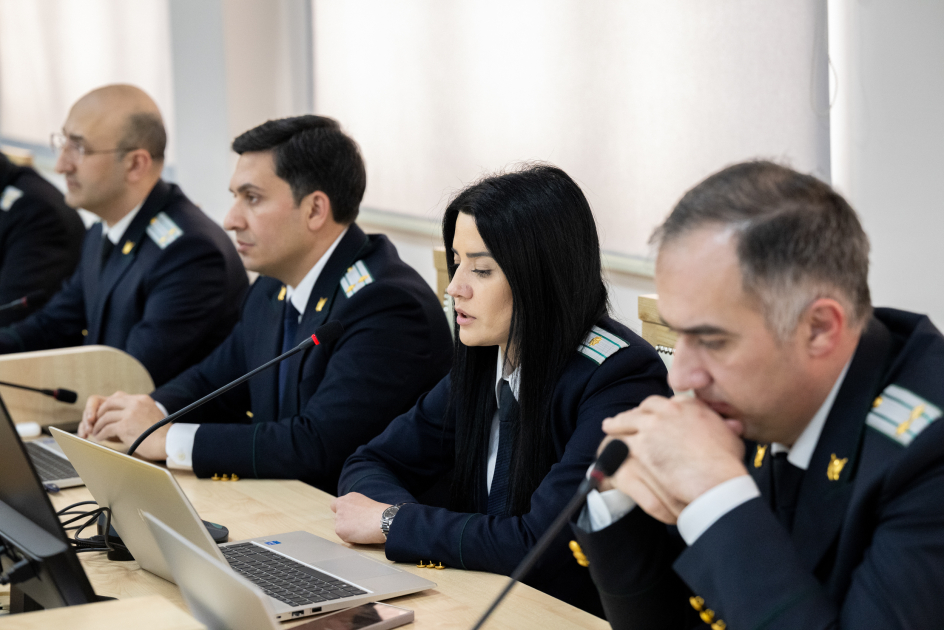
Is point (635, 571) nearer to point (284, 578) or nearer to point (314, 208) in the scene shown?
point (284, 578)

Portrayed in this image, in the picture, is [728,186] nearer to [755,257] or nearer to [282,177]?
[755,257]

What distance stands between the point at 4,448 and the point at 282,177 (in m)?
1.32

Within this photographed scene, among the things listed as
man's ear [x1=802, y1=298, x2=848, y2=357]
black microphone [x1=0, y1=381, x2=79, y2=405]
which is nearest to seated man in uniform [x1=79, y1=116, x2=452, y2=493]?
black microphone [x1=0, y1=381, x2=79, y2=405]

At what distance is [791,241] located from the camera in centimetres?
97

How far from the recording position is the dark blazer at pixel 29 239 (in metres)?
3.87

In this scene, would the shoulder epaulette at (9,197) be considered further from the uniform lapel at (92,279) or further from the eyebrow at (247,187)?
the eyebrow at (247,187)

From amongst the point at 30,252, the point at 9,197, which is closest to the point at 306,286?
the point at 30,252

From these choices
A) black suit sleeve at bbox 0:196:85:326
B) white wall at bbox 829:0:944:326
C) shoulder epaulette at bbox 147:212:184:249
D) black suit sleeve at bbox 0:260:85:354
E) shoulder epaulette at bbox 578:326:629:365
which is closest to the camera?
shoulder epaulette at bbox 578:326:629:365

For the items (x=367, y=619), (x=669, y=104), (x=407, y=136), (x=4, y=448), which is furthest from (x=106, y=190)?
(x=367, y=619)

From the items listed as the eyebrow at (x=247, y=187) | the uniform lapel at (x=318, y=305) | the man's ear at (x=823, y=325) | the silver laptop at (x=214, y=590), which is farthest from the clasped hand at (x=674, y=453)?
the eyebrow at (x=247, y=187)

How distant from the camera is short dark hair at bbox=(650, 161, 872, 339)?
971 millimetres

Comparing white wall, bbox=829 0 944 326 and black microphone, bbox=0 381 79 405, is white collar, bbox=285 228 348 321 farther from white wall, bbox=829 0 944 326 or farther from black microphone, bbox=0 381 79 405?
white wall, bbox=829 0 944 326

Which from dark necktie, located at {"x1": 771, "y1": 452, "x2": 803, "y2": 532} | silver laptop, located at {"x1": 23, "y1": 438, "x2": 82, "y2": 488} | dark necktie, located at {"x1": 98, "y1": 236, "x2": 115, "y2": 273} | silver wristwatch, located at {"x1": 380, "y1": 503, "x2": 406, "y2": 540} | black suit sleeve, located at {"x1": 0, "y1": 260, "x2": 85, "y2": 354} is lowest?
black suit sleeve, located at {"x1": 0, "y1": 260, "x2": 85, "y2": 354}

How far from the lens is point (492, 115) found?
2.96m
